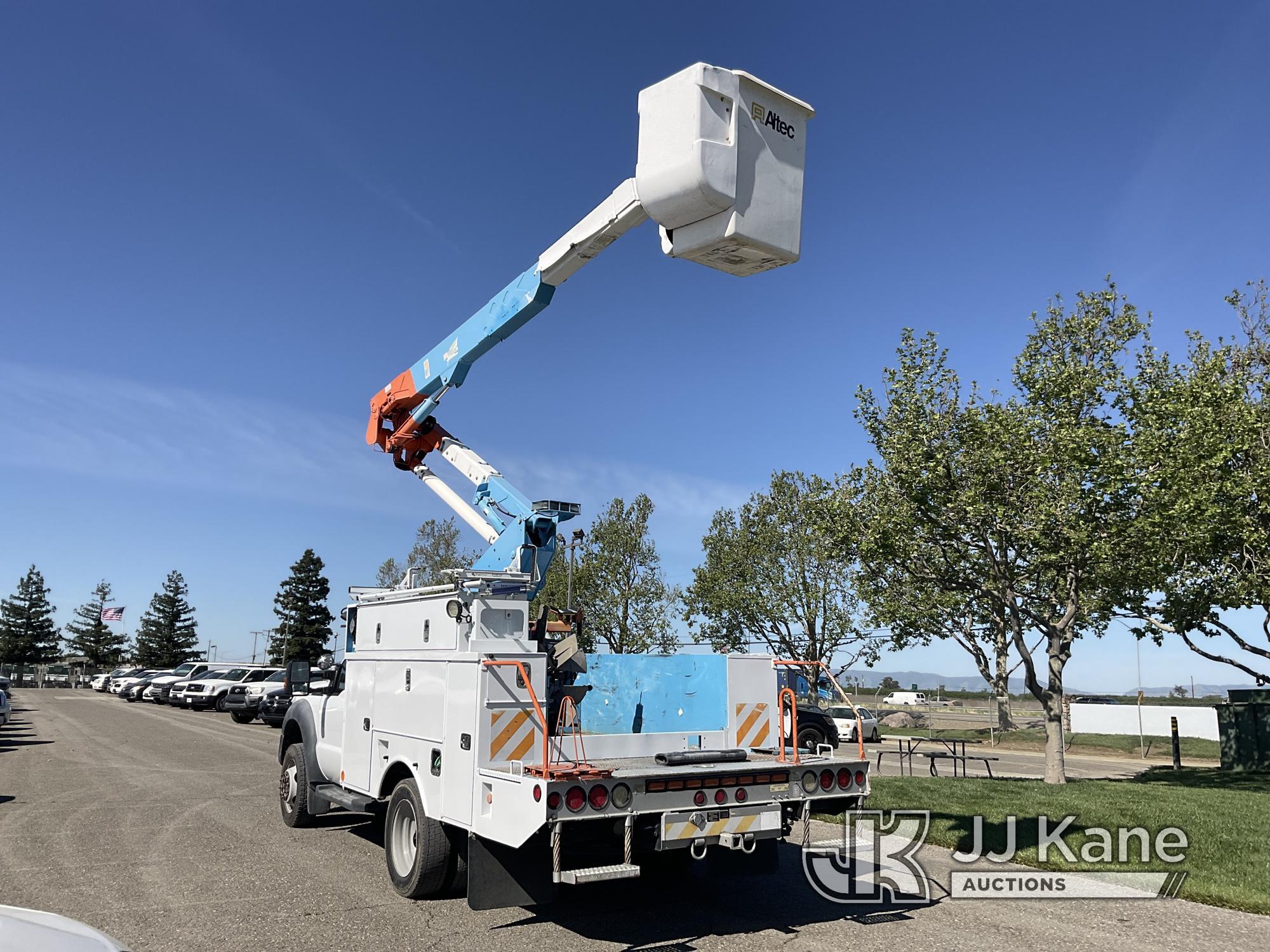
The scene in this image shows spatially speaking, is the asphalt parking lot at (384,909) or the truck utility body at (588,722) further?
the asphalt parking lot at (384,909)

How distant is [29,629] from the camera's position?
8731cm

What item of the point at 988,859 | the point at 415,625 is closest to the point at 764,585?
the point at 988,859

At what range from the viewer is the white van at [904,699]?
8175 centimetres

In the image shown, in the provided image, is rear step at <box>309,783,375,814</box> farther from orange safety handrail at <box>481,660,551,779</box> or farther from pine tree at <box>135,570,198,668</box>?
pine tree at <box>135,570,198,668</box>

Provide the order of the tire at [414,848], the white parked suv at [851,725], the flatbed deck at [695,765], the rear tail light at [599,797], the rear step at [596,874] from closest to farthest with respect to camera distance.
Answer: the rear step at [596,874] < the rear tail light at [599,797] < the flatbed deck at [695,765] < the tire at [414,848] < the white parked suv at [851,725]

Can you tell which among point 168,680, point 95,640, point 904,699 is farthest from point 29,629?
point 904,699

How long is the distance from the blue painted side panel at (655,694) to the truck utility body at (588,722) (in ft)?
0.07

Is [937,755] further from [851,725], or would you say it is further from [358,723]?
[851,725]

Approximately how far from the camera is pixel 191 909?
6676 mm

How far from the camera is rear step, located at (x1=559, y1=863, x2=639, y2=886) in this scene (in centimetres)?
544

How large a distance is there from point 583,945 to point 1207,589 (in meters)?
14.9

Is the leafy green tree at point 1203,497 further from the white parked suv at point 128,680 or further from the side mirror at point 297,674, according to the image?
the white parked suv at point 128,680

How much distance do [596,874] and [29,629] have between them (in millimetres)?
101458

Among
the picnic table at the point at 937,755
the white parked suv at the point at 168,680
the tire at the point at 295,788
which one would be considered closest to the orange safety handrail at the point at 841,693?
the tire at the point at 295,788
